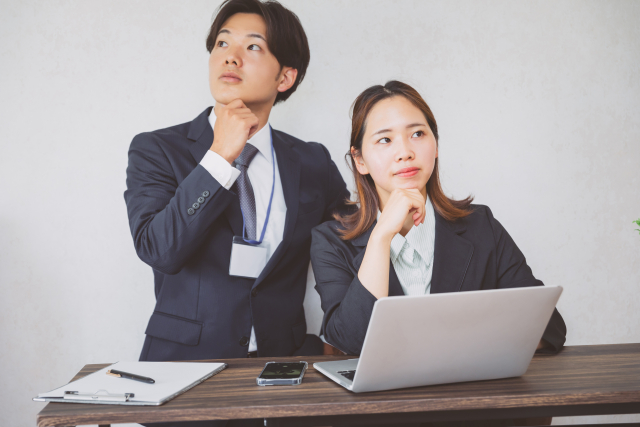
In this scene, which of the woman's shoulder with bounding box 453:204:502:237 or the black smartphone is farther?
the woman's shoulder with bounding box 453:204:502:237

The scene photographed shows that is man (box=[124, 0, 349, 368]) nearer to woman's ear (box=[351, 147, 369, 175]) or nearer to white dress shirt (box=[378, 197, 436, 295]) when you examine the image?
woman's ear (box=[351, 147, 369, 175])

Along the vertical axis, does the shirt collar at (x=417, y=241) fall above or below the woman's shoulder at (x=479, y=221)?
below

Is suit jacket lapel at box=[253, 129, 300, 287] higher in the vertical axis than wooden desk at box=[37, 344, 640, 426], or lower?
higher

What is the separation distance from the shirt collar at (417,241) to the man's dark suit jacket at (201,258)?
50 cm

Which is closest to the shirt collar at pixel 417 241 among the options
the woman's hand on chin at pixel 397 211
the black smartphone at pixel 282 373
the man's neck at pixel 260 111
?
the woman's hand on chin at pixel 397 211

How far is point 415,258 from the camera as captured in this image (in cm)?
169

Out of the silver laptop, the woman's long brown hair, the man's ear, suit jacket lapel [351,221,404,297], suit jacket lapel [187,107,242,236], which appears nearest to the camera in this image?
the silver laptop

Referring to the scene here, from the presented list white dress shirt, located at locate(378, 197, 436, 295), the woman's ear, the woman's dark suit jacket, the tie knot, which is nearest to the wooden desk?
the woman's dark suit jacket

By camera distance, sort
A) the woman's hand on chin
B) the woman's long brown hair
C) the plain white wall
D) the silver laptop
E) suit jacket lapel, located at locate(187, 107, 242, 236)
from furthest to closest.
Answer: the plain white wall < suit jacket lapel, located at locate(187, 107, 242, 236) < the woman's long brown hair < the woman's hand on chin < the silver laptop

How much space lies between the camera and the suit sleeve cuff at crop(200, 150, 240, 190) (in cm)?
167

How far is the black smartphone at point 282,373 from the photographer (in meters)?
1.10

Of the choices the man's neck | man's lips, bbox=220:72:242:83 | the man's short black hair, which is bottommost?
the man's neck

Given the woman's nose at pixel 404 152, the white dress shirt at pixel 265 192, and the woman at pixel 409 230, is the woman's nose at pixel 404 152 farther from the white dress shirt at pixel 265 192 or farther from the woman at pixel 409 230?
the white dress shirt at pixel 265 192

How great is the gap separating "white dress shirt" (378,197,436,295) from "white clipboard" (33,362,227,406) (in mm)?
705
